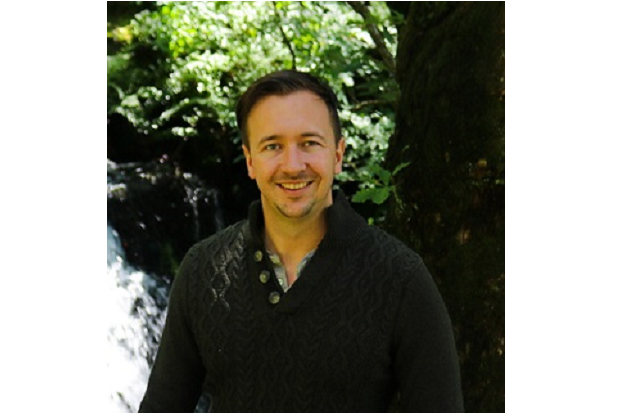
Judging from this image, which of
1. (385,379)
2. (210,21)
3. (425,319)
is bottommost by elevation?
(385,379)

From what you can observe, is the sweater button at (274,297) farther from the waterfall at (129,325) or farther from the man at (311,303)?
the waterfall at (129,325)

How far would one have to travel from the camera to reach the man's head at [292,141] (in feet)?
4.89

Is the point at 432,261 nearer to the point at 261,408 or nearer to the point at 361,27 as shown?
the point at 261,408

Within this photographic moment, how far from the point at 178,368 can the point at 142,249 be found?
265 cm

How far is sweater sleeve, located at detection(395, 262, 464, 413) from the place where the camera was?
1470 mm

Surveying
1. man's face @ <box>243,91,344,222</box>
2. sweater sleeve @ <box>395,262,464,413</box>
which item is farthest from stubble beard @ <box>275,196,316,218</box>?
sweater sleeve @ <box>395,262,464,413</box>

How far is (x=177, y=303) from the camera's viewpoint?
1647 millimetres

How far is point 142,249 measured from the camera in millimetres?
4191

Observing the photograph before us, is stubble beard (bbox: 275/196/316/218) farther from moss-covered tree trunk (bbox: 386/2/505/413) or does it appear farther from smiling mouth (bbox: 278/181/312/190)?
moss-covered tree trunk (bbox: 386/2/505/413)

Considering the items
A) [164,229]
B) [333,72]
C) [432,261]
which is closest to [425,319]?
[432,261]

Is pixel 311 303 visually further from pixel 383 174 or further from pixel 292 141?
pixel 383 174

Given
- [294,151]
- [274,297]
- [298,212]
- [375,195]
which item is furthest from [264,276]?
[375,195]
